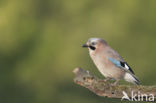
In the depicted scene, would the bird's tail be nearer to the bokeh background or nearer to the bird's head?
the bird's head

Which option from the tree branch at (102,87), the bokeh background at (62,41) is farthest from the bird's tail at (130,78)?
the bokeh background at (62,41)

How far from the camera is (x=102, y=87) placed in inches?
219

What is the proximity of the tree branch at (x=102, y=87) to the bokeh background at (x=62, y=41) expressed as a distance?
6.25 m

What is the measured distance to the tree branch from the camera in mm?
5477

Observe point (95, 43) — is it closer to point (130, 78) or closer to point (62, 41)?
point (130, 78)

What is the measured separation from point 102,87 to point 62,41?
8.31 meters

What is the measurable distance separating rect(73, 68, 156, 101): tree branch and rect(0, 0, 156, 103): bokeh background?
20.5 ft

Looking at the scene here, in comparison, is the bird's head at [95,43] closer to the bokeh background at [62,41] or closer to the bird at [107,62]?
the bird at [107,62]

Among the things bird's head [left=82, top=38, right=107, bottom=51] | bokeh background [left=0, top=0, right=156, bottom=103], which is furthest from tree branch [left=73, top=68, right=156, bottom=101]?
bokeh background [left=0, top=0, right=156, bottom=103]

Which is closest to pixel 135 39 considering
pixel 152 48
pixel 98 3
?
pixel 152 48

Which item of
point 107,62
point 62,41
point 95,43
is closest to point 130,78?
point 107,62

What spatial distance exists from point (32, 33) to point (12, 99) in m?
2.73

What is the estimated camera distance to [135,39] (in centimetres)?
1391

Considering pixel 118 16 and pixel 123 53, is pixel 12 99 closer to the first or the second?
pixel 123 53
